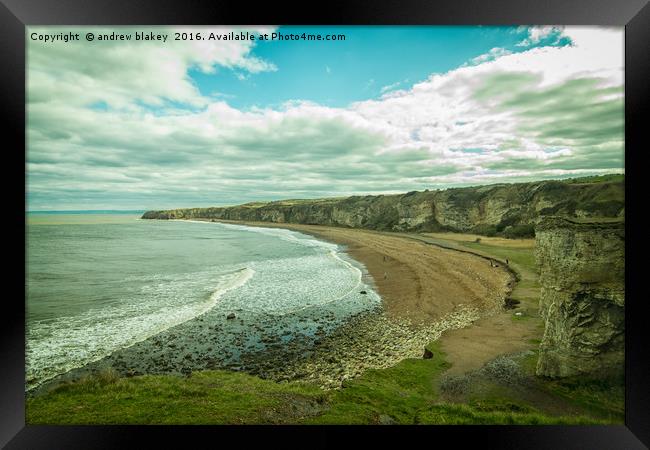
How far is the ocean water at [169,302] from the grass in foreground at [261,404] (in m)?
0.99

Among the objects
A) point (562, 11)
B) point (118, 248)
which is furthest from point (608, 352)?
point (118, 248)

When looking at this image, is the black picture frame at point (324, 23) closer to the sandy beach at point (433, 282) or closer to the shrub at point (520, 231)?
the sandy beach at point (433, 282)

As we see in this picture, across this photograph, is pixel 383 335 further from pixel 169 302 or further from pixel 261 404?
pixel 169 302

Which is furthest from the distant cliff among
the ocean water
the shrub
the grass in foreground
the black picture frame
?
the ocean water

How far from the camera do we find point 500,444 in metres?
4.21

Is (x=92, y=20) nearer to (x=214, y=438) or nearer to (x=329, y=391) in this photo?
(x=214, y=438)

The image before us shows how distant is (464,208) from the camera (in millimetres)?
30391

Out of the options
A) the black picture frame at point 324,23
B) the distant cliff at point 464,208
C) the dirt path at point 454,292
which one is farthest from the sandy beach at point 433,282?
the black picture frame at point 324,23

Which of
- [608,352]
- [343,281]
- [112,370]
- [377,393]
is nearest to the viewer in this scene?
[608,352]

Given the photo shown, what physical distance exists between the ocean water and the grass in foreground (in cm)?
99

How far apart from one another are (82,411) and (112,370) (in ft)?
4.84

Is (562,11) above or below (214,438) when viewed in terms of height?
above

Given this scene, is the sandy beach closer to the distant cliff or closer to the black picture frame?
the distant cliff

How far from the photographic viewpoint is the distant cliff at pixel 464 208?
17.2m
